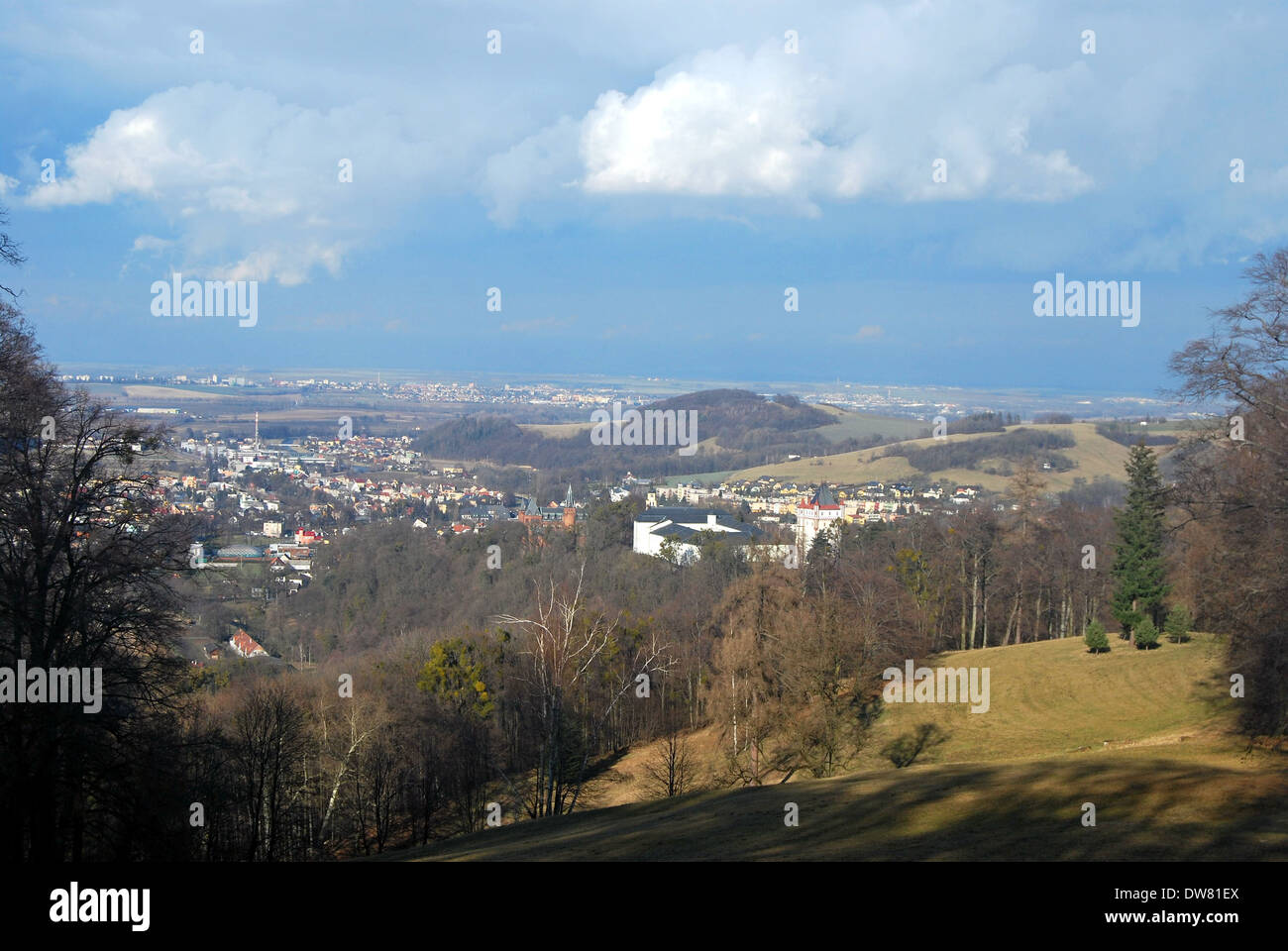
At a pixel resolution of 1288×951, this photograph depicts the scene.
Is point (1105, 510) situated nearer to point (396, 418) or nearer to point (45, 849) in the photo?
point (45, 849)

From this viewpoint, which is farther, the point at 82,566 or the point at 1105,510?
the point at 1105,510

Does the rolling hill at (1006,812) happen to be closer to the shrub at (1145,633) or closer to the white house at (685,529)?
the shrub at (1145,633)

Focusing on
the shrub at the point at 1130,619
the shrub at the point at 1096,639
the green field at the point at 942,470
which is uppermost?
the green field at the point at 942,470

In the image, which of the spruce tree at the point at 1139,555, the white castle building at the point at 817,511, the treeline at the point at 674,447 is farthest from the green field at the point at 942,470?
the spruce tree at the point at 1139,555

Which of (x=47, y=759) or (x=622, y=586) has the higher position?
(x=47, y=759)
